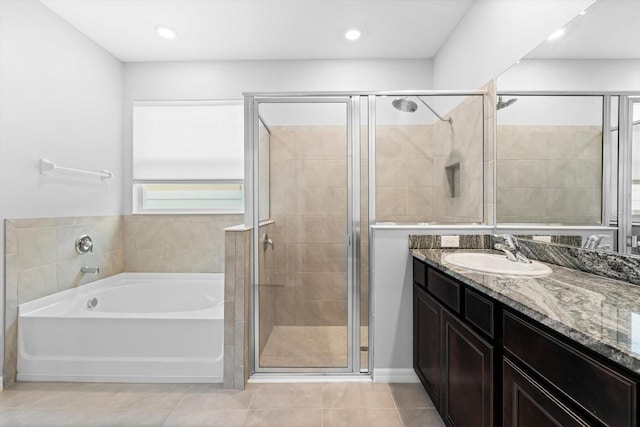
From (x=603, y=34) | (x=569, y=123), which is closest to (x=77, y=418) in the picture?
(x=569, y=123)

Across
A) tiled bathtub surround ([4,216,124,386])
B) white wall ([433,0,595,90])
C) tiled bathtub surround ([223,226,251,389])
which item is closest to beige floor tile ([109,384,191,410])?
tiled bathtub surround ([223,226,251,389])

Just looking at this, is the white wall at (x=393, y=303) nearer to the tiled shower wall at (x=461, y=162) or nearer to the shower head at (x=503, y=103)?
the tiled shower wall at (x=461, y=162)

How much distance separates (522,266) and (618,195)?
1.58 feet

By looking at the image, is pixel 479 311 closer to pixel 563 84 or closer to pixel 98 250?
pixel 563 84

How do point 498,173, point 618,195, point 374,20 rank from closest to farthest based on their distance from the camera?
point 618,195 → point 498,173 → point 374,20

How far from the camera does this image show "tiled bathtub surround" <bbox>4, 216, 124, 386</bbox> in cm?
212

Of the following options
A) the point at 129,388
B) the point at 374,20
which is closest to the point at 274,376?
the point at 129,388

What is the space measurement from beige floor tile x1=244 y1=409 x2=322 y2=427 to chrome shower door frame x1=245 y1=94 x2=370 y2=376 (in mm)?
377

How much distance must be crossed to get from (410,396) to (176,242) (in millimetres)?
2444

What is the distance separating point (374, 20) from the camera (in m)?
2.54

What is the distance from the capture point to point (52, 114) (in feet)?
7.95

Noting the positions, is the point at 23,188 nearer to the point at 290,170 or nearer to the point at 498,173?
the point at 290,170

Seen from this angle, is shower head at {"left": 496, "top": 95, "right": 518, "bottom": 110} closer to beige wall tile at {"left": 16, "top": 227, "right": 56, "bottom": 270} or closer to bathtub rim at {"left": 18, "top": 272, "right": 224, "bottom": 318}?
bathtub rim at {"left": 18, "top": 272, "right": 224, "bottom": 318}

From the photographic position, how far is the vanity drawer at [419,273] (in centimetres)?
191
